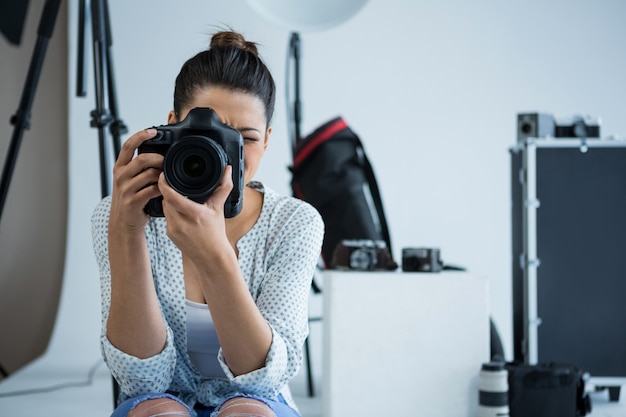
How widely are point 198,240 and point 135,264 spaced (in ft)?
0.36

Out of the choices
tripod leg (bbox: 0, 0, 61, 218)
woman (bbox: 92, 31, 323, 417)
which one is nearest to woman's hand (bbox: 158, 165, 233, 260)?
woman (bbox: 92, 31, 323, 417)

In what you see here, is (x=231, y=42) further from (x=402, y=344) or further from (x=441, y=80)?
(x=441, y=80)

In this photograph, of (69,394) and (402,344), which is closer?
Answer: (402,344)

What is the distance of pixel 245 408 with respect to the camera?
0.91 meters

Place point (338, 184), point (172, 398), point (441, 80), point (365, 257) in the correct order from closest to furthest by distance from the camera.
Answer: point (172, 398), point (365, 257), point (338, 184), point (441, 80)

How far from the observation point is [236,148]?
2.93ft

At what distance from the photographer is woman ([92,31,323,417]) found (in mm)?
864

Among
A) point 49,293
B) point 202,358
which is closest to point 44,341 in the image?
point 49,293

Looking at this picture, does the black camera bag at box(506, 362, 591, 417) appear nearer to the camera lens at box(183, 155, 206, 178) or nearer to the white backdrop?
the white backdrop

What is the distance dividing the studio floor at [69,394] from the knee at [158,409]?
1.05 meters

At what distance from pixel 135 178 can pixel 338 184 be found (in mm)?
1431

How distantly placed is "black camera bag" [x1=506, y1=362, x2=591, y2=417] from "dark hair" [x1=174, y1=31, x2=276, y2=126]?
3.48 feet

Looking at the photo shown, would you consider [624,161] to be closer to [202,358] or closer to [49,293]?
[202,358]

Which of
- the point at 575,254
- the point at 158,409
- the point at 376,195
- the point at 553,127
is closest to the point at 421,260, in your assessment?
the point at 376,195
